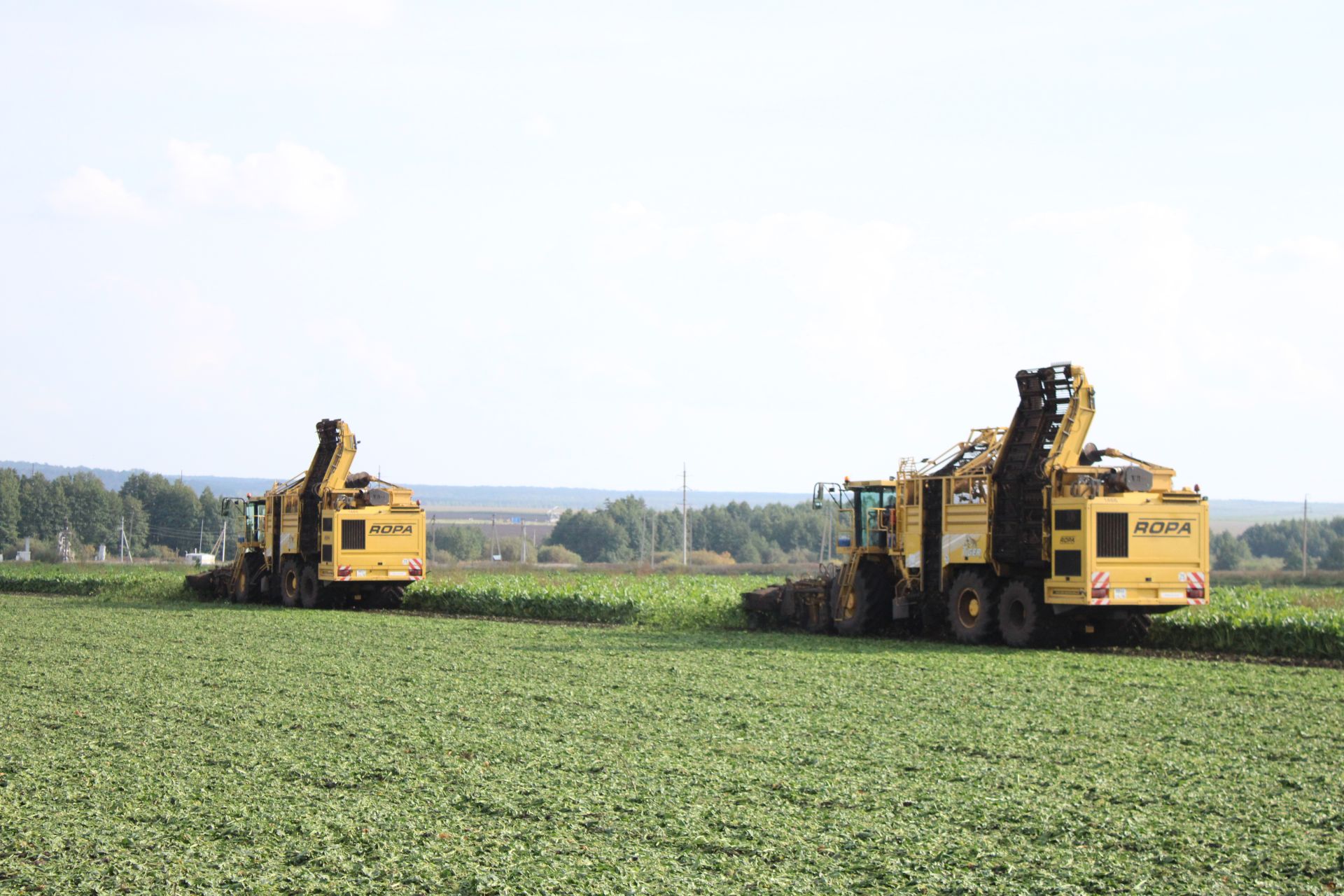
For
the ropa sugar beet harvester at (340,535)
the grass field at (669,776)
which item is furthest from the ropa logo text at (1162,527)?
the ropa sugar beet harvester at (340,535)

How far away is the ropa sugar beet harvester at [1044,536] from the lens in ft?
64.9

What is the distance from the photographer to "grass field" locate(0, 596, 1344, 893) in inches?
316

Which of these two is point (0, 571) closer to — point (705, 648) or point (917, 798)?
point (705, 648)

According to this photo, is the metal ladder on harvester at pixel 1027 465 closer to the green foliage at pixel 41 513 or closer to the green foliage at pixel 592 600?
the green foliage at pixel 592 600

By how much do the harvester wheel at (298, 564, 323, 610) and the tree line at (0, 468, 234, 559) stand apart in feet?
229

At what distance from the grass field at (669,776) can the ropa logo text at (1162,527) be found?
1935 mm

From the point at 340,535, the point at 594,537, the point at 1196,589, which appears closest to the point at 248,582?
the point at 340,535

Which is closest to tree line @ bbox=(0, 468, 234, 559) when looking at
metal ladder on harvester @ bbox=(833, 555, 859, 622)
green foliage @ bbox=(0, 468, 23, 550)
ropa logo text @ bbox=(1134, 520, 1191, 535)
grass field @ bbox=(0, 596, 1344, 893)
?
green foliage @ bbox=(0, 468, 23, 550)

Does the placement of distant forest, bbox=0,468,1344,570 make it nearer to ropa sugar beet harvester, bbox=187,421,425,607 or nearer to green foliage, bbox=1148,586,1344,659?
ropa sugar beet harvester, bbox=187,421,425,607

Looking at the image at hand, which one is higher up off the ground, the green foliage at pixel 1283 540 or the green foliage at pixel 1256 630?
the green foliage at pixel 1283 540

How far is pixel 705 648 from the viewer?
21.0 metres

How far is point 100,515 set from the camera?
337 ft

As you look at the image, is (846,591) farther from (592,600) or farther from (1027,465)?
(592,600)

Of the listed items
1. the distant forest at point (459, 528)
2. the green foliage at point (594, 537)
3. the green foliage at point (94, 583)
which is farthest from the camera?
the green foliage at point (594, 537)
